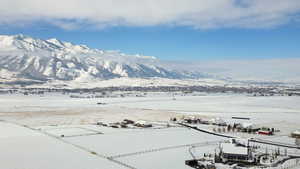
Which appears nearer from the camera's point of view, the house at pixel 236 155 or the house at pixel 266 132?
the house at pixel 236 155

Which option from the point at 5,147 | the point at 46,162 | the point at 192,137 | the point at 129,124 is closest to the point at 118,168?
the point at 46,162

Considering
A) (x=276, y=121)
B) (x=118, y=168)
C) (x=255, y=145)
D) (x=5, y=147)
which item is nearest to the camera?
(x=118, y=168)

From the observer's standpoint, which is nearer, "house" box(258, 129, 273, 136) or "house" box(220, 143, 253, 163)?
"house" box(220, 143, 253, 163)

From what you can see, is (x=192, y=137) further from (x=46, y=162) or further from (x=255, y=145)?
(x=46, y=162)

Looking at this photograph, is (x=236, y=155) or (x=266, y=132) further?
(x=266, y=132)

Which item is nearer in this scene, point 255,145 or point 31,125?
point 255,145

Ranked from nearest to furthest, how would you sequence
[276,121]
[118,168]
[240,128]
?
[118,168] → [240,128] → [276,121]

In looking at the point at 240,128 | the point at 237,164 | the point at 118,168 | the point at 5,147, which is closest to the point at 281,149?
the point at 237,164

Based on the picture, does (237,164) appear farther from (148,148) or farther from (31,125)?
(31,125)

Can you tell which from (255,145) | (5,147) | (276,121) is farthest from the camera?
(276,121)
